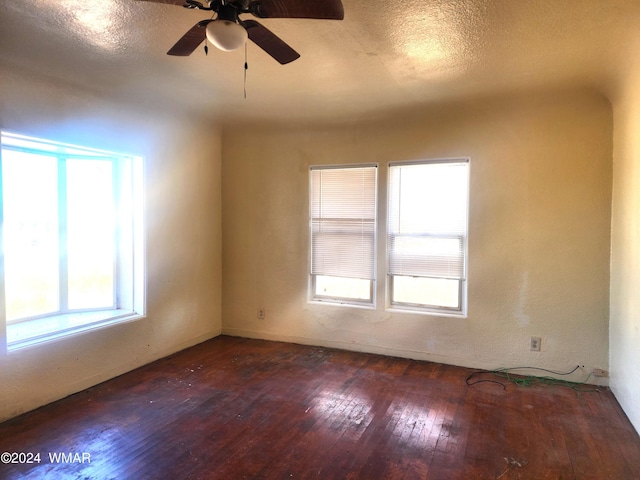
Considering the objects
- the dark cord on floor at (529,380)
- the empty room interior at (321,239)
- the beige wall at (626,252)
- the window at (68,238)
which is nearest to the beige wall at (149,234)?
the empty room interior at (321,239)

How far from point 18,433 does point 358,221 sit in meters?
3.31

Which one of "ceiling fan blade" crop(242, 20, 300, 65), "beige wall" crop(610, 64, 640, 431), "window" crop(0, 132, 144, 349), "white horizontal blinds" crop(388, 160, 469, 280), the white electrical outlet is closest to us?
"ceiling fan blade" crop(242, 20, 300, 65)

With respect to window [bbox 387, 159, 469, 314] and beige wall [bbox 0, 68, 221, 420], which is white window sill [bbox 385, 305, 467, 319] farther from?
beige wall [bbox 0, 68, 221, 420]

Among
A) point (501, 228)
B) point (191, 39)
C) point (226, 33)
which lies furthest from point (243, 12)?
point (501, 228)

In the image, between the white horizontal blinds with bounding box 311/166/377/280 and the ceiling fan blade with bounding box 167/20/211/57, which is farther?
the white horizontal blinds with bounding box 311/166/377/280

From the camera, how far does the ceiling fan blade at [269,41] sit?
1.83 meters

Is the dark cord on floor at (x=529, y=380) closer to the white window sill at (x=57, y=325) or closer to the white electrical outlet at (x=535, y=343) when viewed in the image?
the white electrical outlet at (x=535, y=343)

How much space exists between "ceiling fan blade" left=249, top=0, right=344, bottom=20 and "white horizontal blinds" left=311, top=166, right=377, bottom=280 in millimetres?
2456

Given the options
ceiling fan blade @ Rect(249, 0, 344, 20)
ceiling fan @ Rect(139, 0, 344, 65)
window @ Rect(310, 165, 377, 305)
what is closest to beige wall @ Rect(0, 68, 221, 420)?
window @ Rect(310, 165, 377, 305)

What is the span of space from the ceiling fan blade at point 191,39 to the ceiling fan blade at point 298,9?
0.26 meters

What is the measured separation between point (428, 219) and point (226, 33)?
277 centimetres

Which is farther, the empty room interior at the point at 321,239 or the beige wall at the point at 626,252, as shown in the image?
the beige wall at the point at 626,252

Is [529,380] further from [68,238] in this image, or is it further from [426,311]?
[68,238]

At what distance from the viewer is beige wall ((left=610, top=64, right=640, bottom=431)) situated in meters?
2.61
